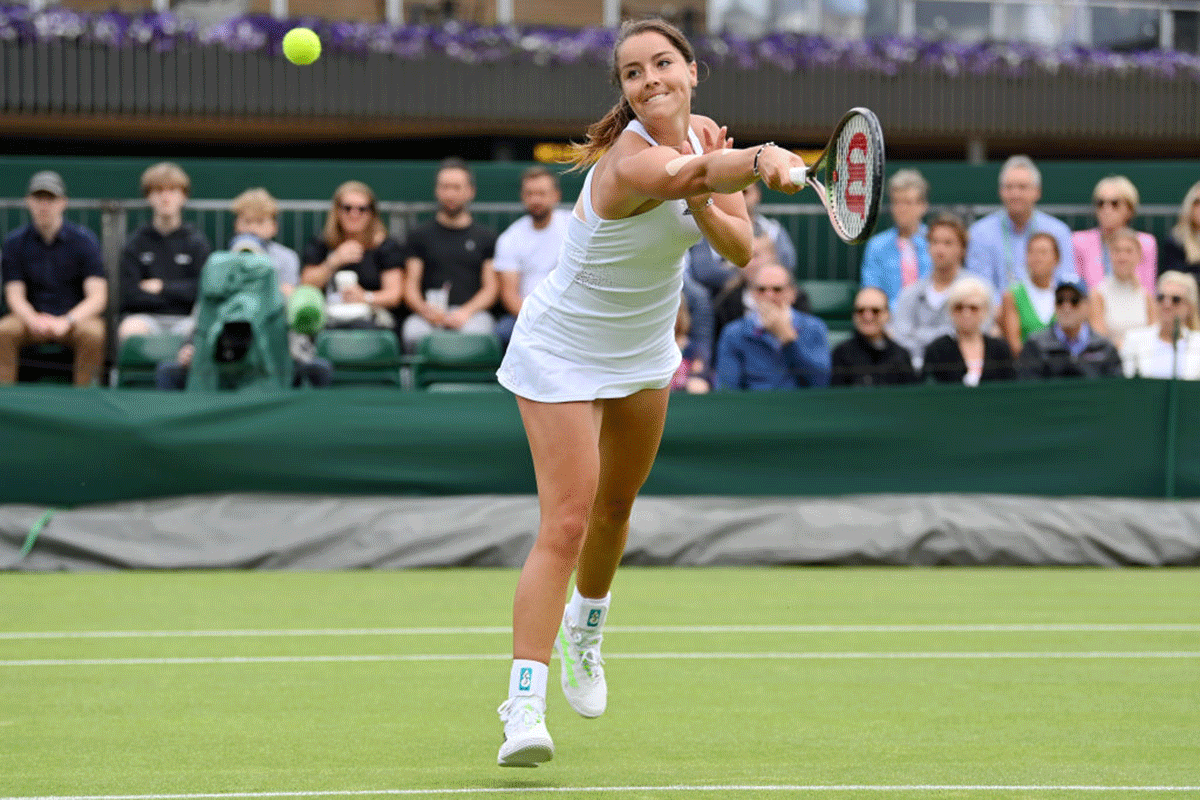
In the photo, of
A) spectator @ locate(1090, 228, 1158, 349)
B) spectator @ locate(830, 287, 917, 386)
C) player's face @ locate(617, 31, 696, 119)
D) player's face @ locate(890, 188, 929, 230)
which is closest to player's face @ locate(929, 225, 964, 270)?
player's face @ locate(890, 188, 929, 230)

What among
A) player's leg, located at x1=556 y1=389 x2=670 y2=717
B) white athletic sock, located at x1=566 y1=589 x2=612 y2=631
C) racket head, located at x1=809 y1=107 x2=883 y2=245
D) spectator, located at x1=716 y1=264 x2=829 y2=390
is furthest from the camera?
spectator, located at x1=716 y1=264 x2=829 y2=390

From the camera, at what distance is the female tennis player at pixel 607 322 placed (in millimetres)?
4172

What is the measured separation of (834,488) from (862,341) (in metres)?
1.17

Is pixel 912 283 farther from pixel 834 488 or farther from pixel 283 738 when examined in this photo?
pixel 283 738

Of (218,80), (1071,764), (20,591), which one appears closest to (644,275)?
(1071,764)

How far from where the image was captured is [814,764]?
14.3 ft

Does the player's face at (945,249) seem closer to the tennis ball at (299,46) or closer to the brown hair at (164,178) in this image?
the tennis ball at (299,46)

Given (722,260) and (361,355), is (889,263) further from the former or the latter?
(361,355)

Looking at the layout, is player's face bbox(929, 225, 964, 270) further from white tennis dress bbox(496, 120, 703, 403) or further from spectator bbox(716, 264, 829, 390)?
white tennis dress bbox(496, 120, 703, 403)

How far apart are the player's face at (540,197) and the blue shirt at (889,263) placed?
7.71ft

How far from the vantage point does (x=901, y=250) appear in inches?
474

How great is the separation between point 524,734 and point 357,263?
8.00m

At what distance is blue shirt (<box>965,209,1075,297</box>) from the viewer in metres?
11.8

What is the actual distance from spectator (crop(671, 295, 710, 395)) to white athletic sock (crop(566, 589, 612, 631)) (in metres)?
5.63
